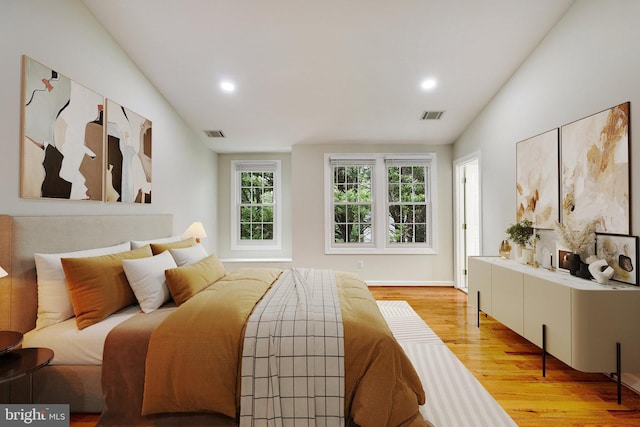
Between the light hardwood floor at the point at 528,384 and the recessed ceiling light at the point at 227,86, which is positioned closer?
the light hardwood floor at the point at 528,384

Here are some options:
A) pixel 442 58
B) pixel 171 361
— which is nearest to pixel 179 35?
pixel 442 58

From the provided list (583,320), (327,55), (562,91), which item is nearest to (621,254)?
(583,320)

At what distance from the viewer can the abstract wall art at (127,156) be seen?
120 inches

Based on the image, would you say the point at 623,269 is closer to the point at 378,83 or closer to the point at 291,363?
the point at 291,363

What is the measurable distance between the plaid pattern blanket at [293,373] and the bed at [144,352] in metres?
0.03

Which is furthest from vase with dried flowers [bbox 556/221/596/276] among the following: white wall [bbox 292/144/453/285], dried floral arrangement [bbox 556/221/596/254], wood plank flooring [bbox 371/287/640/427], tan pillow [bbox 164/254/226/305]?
tan pillow [bbox 164/254/226/305]

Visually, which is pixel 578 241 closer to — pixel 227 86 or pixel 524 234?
pixel 524 234

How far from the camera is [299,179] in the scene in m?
5.45

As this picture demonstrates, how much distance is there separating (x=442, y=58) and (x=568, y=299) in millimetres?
2589

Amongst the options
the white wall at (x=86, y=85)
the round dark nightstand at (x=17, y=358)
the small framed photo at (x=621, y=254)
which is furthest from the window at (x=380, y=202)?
the round dark nightstand at (x=17, y=358)

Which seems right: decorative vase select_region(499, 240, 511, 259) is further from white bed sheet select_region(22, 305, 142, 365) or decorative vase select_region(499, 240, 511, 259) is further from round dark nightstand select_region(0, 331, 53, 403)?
round dark nightstand select_region(0, 331, 53, 403)

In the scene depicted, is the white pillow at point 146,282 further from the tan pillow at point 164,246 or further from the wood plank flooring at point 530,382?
the wood plank flooring at point 530,382

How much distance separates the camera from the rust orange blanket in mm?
1682

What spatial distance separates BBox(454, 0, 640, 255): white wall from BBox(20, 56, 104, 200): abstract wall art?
13.3ft
